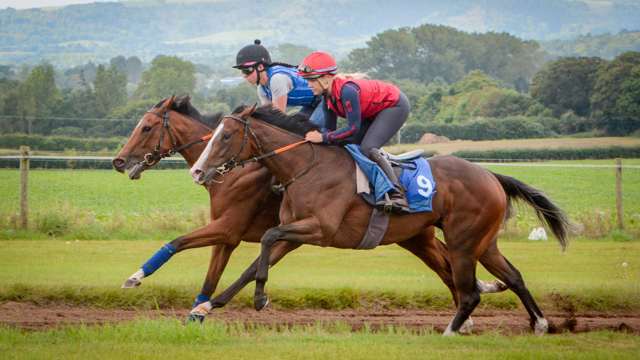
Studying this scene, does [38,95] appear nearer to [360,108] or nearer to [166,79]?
[166,79]

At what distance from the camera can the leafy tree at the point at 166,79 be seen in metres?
71.6

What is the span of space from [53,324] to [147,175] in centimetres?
2718

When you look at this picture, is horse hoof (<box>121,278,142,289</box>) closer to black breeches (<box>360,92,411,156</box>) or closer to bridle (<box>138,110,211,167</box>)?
bridle (<box>138,110,211,167</box>)

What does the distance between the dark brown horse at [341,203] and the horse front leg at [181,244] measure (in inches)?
32.5

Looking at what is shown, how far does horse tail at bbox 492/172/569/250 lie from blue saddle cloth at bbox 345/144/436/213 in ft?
3.96

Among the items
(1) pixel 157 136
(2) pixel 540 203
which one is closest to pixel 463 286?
(2) pixel 540 203

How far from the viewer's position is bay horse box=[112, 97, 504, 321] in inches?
375

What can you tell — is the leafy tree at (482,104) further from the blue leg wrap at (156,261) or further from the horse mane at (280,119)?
the blue leg wrap at (156,261)

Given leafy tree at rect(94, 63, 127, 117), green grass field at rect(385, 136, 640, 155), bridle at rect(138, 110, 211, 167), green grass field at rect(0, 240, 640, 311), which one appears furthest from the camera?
leafy tree at rect(94, 63, 127, 117)

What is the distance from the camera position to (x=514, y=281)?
976 centimetres

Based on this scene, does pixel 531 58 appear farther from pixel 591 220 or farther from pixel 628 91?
pixel 591 220

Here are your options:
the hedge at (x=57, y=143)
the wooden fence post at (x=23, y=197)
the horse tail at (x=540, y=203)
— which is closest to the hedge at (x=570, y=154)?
the hedge at (x=57, y=143)

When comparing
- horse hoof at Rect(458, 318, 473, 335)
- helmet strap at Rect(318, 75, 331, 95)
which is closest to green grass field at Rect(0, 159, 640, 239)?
horse hoof at Rect(458, 318, 473, 335)

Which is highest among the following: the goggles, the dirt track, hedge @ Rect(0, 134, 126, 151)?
the goggles
